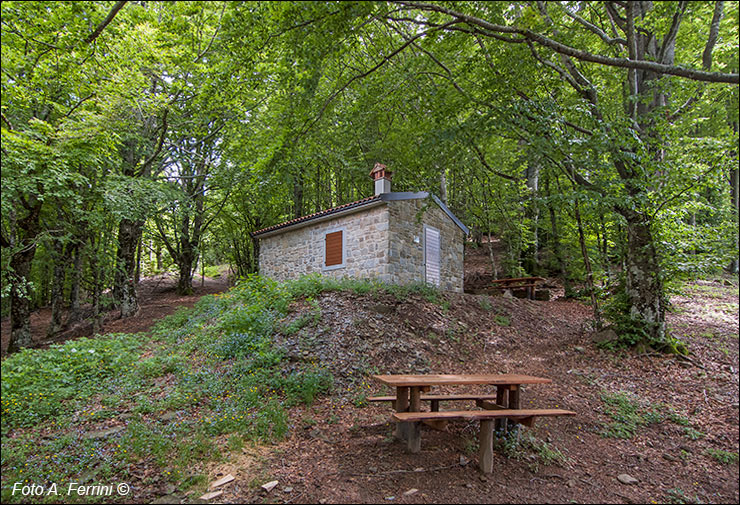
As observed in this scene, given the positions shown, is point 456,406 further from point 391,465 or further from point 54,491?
point 54,491

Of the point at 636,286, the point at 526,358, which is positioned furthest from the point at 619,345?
the point at 526,358

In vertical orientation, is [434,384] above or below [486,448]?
above

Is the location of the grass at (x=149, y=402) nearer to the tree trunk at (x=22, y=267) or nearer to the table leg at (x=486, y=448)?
the tree trunk at (x=22, y=267)

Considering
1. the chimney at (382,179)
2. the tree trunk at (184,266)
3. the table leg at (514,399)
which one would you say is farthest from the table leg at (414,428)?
the tree trunk at (184,266)

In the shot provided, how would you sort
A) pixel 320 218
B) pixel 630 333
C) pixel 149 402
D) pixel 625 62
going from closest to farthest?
1. pixel 625 62
2. pixel 149 402
3. pixel 630 333
4. pixel 320 218

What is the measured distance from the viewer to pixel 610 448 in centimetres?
386

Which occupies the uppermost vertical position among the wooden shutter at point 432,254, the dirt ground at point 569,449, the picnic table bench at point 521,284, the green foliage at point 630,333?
the wooden shutter at point 432,254

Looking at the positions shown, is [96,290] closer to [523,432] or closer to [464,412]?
[464,412]

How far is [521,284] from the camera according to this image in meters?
13.2

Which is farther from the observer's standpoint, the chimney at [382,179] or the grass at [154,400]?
the chimney at [382,179]

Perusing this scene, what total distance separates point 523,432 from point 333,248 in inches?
335

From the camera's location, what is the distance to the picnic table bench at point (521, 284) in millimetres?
12366

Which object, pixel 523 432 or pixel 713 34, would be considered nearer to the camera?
pixel 523 432

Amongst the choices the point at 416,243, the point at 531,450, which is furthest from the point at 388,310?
the point at 531,450
